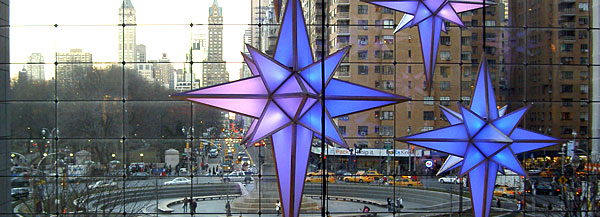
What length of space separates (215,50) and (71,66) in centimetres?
189

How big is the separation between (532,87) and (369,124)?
2286mm

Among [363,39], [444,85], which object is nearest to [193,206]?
[363,39]

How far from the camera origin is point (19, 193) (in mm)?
7559

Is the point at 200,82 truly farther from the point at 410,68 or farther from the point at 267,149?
the point at 410,68

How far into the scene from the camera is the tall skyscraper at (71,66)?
7406mm

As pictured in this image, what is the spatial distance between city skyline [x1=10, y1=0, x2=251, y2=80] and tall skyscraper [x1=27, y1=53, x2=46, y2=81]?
0.20 feet

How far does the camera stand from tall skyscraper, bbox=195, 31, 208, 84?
7371 millimetres

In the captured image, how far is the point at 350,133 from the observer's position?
754 cm

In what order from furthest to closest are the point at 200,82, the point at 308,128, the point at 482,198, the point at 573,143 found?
the point at 573,143 < the point at 200,82 < the point at 482,198 < the point at 308,128

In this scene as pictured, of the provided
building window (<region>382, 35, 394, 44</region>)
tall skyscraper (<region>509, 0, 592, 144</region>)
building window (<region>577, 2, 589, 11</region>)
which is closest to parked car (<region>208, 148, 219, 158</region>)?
building window (<region>382, 35, 394, 44</region>)

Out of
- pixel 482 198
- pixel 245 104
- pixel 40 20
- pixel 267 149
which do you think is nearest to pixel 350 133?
pixel 267 149

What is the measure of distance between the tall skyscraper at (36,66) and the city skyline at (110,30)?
0.20 feet

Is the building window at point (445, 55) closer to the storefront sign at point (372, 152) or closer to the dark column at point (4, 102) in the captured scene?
the storefront sign at point (372, 152)

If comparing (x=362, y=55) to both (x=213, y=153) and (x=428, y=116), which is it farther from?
(x=213, y=153)
